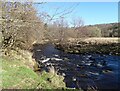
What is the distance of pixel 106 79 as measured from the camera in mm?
15773

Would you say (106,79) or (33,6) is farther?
(106,79)

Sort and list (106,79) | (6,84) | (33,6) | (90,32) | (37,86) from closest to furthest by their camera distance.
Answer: (33,6) < (6,84) < (37,86) < (106,79) < (90,32)

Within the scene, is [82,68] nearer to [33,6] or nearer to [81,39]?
[33,6]

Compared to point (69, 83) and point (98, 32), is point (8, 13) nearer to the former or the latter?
point (69, 83)

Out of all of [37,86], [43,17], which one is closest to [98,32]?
[37,86]

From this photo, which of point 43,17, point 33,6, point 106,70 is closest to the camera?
point 43,17

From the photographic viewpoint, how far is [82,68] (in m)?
19.5

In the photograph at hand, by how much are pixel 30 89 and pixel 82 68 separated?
10.6m

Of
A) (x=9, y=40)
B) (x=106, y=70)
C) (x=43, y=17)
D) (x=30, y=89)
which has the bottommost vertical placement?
(x=106, y=70)

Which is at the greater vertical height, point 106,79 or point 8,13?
point 8,13

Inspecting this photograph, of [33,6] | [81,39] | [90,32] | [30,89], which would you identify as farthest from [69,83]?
[90,32]

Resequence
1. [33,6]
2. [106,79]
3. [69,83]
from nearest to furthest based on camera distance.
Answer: [33,6] → [69,83] → [106,79]

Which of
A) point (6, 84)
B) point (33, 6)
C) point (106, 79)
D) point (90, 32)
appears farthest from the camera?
point (90, 32)

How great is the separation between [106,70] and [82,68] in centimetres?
194
